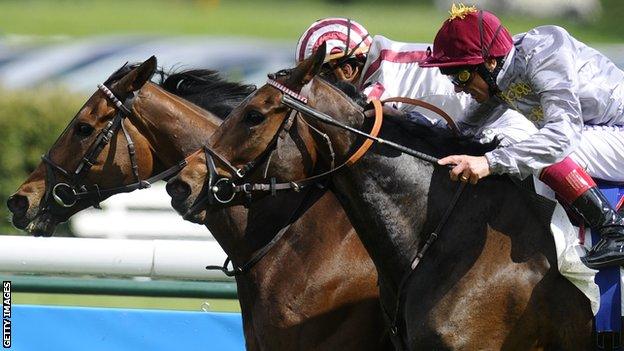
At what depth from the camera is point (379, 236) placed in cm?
404

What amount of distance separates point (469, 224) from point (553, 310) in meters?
0.41

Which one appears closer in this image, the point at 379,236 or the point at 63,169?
the point at 379,236

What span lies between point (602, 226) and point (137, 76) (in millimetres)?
2169

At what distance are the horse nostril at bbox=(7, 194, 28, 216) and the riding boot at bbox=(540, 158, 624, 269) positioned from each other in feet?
7.80

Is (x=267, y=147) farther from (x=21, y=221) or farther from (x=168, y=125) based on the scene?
(x=21, y=221)

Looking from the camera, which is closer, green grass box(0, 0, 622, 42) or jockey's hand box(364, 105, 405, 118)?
jockey's hand box(364, 105, 405, 118)

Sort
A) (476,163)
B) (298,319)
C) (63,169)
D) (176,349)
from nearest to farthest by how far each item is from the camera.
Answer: (476,163), (298,319), (63,169), (176,349)

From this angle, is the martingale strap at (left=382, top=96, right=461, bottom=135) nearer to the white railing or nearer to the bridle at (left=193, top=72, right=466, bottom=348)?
the bridle at (left=193, top=72, right=466, bottom=348)

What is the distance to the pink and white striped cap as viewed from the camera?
17.7 ft

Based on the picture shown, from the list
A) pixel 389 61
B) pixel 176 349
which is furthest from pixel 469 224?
pixel 176 349

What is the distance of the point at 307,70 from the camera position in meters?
4.02

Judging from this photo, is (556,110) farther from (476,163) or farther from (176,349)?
(176,349)

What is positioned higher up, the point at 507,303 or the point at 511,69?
the point at 511,69

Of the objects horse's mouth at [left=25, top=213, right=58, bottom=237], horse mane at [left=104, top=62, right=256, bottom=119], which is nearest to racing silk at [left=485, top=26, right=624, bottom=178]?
horse mane at [left=104, top=62, right=256, bottom=119]
